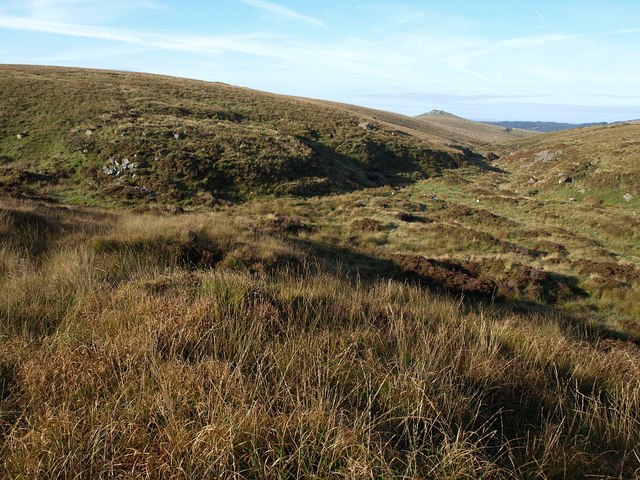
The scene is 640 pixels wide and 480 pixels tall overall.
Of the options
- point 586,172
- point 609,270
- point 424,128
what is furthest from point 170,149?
point 424,128

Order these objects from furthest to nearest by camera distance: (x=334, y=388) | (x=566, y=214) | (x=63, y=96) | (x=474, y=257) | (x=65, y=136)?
(x=63, y=96) → (x=65, y=136) → (x=566, y=214) → (x=474, y=257) → (x=334, y=388)

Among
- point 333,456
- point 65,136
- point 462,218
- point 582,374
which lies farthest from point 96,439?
point 65,136

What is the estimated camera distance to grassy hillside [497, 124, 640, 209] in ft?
93.0

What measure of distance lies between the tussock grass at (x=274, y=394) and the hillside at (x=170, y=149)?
19474mm

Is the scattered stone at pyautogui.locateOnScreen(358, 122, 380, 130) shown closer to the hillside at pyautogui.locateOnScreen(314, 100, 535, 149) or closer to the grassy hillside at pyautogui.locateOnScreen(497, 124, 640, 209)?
the hillside at pyautogui.locateOnScreen(314, 100, 535, 149)

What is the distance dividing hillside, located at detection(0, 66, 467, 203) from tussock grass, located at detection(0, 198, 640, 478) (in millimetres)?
19474

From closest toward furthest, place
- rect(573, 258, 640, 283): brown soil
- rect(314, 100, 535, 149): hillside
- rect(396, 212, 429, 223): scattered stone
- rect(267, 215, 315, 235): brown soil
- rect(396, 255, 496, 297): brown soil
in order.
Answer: rect(396, 255, 496, 297): brown soil < rect(573, 258, 640, 283): brown soil < rect(267, 215, 315, 235): brown soil < rect(396, 212, 429, 223): scattered stone < rect(314, 100, 535, 149): hillside

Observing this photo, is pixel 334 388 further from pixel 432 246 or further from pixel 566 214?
pixel 566 214

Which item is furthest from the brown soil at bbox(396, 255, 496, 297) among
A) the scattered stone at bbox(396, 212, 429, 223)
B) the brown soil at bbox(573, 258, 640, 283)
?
the scattered stone at bbox(396, 212, 429, 223)

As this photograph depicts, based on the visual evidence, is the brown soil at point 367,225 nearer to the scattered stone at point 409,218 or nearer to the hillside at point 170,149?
the scattered stone at point 409,218

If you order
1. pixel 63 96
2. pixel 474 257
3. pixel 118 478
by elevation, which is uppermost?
pixel 63 96

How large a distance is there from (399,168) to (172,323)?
40.3 meters

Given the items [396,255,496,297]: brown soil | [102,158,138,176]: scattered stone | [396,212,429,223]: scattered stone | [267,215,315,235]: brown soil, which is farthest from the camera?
[102,158,138,176]: scattered stone

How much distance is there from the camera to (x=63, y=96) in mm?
36656
